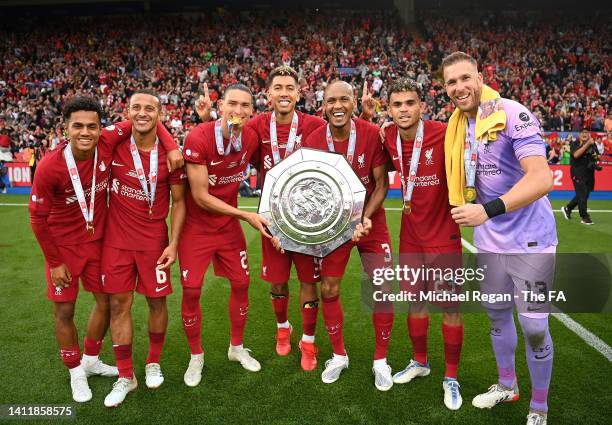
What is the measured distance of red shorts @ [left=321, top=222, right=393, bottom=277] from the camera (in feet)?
11.8

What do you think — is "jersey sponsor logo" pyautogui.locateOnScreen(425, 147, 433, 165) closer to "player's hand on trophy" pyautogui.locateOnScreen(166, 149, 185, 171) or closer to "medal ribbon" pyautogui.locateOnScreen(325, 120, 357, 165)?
"medal ribbon" pyautogui.locateOnScreen(325, 120, 357, 165)

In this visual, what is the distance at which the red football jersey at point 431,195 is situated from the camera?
10.9ft

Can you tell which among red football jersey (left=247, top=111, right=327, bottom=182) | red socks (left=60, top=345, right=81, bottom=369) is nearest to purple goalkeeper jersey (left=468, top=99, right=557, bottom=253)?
red football jersey (left=247, top=111, right=327, bottom=182)

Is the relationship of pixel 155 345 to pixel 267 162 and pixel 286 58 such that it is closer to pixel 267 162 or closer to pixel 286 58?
pixel 267 162

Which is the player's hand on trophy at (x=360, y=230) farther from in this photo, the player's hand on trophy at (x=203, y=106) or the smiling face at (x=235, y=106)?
the player's hand on trophy at (x=203, y=106)

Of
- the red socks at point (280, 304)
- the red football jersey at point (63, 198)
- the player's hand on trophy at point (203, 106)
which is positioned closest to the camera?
the red football jersey at point (63, 198)

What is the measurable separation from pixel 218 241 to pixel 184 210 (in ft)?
1.25

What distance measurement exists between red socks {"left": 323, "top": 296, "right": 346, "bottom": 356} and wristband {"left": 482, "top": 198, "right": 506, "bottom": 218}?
1.56 m

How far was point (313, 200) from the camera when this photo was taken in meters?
3.18

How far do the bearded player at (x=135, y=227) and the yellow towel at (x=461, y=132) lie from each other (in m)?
1.97

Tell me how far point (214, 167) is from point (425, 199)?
5.37ft

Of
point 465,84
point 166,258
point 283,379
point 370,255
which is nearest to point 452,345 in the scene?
point 370,255

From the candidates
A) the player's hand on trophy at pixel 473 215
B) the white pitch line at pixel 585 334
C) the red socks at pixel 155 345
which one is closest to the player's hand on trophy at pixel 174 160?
the red socks at pixel 155 345

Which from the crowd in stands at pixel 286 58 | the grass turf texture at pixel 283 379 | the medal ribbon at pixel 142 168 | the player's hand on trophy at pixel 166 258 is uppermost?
the crowd in stands at pixel 286 58
